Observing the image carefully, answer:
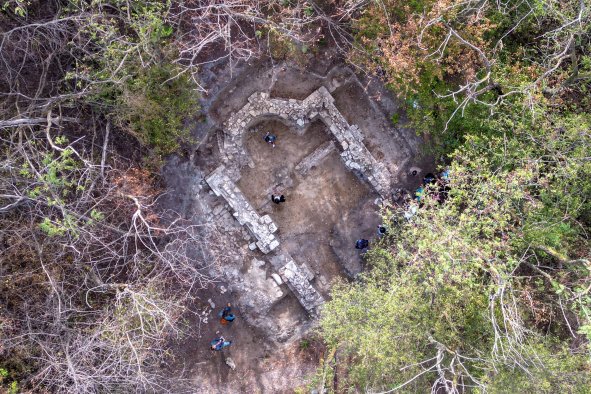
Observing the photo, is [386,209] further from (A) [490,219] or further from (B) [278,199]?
(B) [278,199]

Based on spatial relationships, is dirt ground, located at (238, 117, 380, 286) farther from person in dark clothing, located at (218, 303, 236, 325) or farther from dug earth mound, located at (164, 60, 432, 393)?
person in dark clothing, located at (218, 303, 236, 325)

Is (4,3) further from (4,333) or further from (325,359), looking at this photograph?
(325,359)

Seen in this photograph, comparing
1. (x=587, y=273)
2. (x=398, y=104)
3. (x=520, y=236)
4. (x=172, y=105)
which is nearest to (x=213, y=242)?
(x=172, y=105)

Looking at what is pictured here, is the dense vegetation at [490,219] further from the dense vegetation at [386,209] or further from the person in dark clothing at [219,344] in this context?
the person in dark clothing at [219,344]

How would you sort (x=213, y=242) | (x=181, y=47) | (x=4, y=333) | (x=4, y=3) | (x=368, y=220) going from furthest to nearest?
1. (x=368, y=220)
2. (x=213, y=242)
3. (x=181, y=47)
4. (x=4, y=333)
5. (x=4, y=3)

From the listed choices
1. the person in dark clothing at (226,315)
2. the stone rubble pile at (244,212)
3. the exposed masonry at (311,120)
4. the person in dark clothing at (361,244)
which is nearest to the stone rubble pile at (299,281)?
the stone rubble pile at (244,212)
